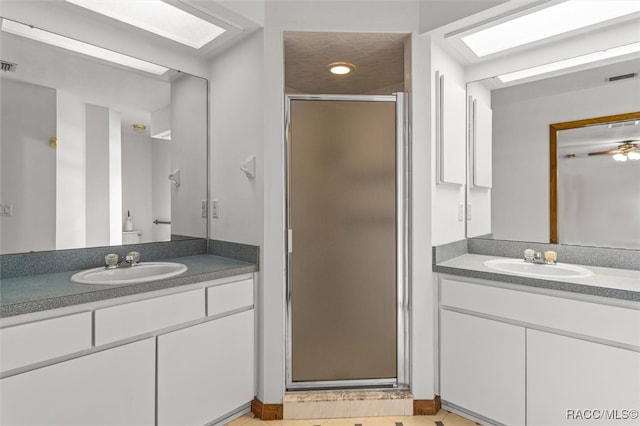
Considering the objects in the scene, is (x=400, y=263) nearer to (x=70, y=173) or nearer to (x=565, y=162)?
(x=565, y=162)

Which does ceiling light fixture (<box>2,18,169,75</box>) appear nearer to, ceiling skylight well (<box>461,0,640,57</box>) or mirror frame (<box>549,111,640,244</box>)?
ceiling skylight well (<box>461,0,640,57</box>)

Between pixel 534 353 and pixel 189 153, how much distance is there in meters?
2.39

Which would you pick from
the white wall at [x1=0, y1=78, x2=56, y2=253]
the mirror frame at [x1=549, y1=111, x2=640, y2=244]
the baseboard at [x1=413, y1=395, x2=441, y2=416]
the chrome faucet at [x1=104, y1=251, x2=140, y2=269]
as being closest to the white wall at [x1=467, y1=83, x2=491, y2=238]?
the mirror frame at [x1=549, y1=111, x2=640, y2=244]

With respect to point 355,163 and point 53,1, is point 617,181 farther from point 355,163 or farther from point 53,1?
point 53,1

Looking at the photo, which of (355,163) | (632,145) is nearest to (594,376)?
(632,145)

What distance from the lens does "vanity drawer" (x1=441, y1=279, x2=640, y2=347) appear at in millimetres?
1476

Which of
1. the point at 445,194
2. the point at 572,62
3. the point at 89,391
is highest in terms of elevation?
the point at 572,62

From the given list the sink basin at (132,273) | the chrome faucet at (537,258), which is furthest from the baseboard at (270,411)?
the chrome faucet at (537,258)

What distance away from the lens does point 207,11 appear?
5.98ft

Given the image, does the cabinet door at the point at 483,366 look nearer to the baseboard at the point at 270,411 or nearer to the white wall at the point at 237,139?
the baseboard at the point at 270,411

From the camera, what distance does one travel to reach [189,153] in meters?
2.38

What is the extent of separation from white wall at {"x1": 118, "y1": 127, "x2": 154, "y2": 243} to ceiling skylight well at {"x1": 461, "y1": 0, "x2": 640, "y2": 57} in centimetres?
215

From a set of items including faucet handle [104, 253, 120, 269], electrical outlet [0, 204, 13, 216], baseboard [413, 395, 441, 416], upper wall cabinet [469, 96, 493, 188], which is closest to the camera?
electrical outlet [0, 204, 13, 216]

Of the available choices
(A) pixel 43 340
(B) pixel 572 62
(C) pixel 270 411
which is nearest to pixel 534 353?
(C) pixel 270 411
